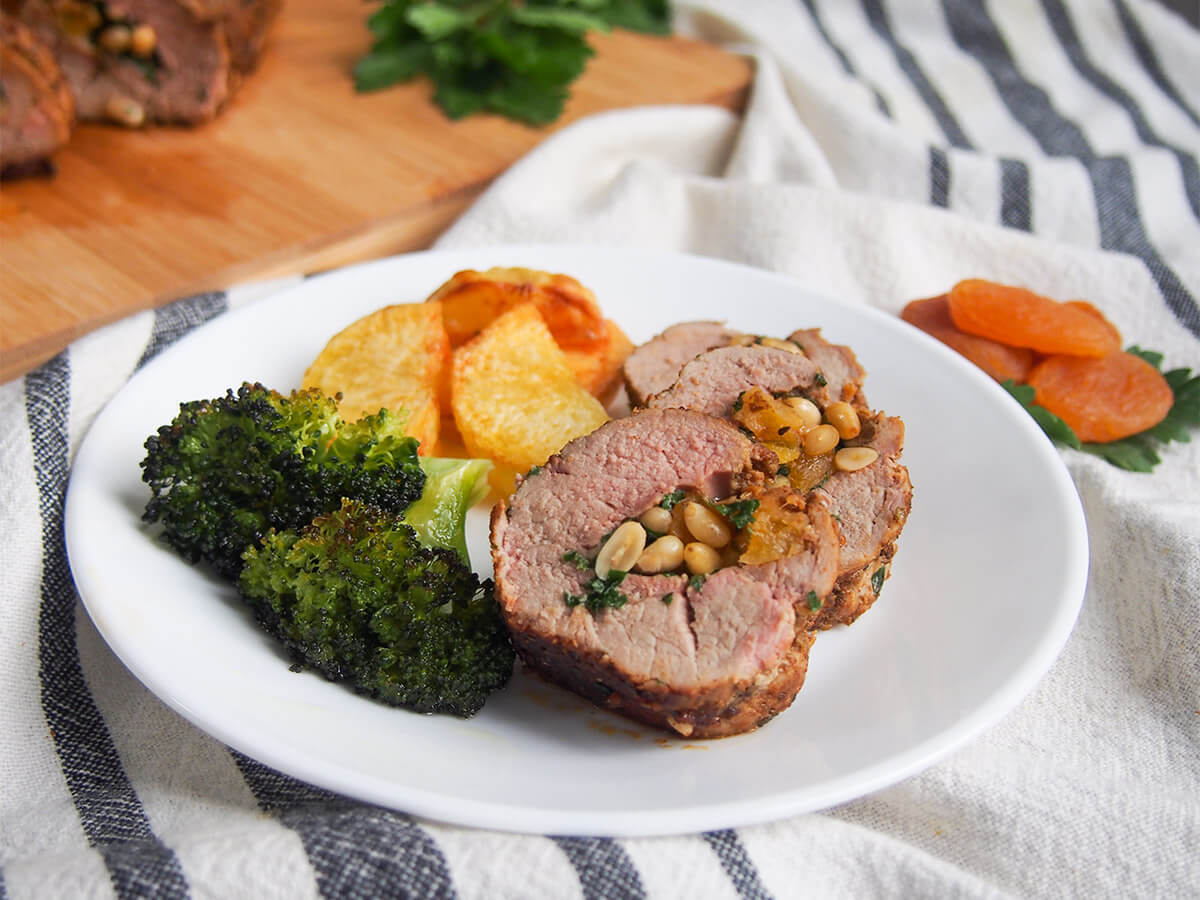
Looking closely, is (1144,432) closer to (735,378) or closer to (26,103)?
(735,378)

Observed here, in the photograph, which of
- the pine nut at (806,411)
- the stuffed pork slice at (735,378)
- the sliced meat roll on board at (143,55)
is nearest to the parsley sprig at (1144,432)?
the stuffed pork slice at (735,378)

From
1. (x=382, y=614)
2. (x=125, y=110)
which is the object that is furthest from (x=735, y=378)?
(x=125, y=110)

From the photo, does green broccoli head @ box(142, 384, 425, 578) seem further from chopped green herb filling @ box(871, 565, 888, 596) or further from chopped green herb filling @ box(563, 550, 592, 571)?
chopped green herb filling @ box(871, 565, 888, 596)

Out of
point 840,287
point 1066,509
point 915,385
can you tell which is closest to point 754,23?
point 840,287

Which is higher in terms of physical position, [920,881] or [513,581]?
[513,581]

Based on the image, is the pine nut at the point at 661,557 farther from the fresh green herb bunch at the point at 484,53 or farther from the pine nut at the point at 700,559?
the fresh green herb bunch at the point at 484,53

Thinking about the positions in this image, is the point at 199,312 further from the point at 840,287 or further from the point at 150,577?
the point at 840,287
